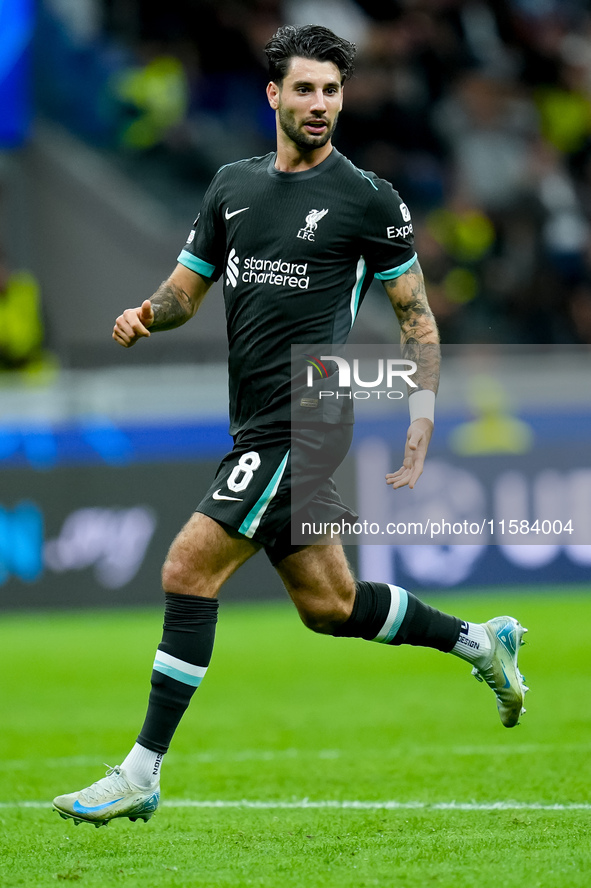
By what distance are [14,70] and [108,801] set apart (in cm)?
970

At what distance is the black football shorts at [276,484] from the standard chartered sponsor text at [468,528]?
6671mm

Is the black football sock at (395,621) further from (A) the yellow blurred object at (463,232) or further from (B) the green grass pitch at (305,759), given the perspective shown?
(A) the yellow blurred object at (463,232)

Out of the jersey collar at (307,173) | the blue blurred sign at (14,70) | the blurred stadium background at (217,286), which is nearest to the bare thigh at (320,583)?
the jersey collar at (307,173)

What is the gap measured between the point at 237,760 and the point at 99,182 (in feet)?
29.9

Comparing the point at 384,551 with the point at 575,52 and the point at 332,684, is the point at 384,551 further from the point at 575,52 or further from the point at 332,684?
the point at 575,52

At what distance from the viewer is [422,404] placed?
4691 mm

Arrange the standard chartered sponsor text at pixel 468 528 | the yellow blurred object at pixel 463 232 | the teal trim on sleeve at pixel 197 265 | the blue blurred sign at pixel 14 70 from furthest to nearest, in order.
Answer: the yellow blurred object at pixel 463 232
the blue blurred sign at pixel 14 70
the standard chartered sponsor text at pixel 468 528
the teal trim on sleeve at pixel 197 265

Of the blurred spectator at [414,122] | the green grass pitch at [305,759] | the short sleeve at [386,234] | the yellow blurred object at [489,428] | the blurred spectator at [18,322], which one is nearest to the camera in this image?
the green grass pitch at [305,759]

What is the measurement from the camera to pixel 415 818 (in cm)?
490

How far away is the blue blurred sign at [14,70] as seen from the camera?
41.7 feet

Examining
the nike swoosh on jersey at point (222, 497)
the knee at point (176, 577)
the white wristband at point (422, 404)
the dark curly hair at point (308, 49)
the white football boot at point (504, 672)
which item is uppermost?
the dark curly hair at point (308, 49)

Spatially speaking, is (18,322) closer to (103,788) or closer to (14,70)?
(14,70)

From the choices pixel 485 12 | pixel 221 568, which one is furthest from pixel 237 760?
pixel 485 12

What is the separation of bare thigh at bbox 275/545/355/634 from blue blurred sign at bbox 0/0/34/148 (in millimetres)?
8995
